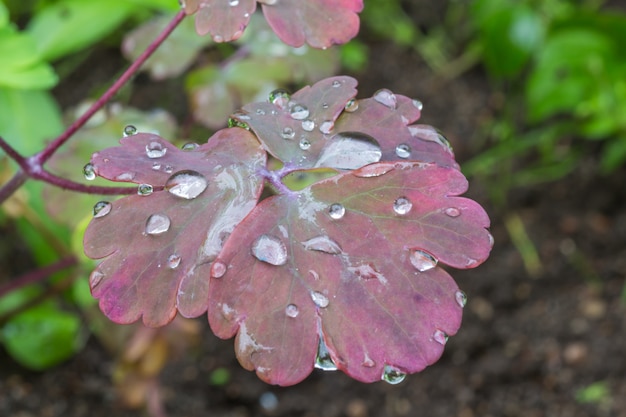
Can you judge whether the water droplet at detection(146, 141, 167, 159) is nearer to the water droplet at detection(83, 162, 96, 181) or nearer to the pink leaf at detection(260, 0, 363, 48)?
the water droplet at detection(83, 162, 96, 181)

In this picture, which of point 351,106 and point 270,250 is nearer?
point 270,250

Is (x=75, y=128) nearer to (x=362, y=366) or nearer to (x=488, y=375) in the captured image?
(x=362, y=366)

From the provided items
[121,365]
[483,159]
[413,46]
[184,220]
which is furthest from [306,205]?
[413,46]

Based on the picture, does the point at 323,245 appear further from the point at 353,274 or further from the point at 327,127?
the point at 327,127

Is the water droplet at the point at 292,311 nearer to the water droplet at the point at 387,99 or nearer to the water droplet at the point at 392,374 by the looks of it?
the water droplet at the point at 392,374

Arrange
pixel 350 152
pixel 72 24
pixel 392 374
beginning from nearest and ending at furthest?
pixel 392 374
pixel 350 152
pixel 72 24

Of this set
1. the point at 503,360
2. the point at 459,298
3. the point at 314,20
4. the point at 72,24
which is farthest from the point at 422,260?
the point at 72,24

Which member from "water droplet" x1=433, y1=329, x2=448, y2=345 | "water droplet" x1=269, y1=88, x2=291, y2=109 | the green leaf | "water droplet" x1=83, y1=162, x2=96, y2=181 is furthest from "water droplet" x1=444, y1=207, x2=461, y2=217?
the green leaf
